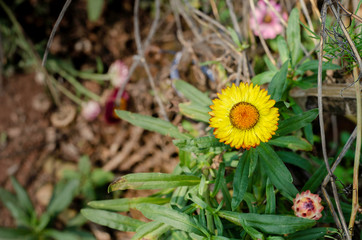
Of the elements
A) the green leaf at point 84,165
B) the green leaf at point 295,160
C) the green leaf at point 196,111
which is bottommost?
the green leaf at point 84,165

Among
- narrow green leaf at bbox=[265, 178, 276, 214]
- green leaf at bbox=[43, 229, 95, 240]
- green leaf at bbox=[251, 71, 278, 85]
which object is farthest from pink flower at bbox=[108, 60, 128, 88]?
narrow green leaf at bbox=[265, 178, 276, 214]

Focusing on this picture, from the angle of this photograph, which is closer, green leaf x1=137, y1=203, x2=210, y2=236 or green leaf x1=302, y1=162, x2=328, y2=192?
green leaf x1=137, y1=203, x2=210, y2=236

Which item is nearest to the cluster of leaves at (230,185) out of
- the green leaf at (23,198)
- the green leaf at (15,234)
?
the green leaf at (15,234)

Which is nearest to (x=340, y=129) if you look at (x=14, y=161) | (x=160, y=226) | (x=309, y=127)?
(x=309, y=127)

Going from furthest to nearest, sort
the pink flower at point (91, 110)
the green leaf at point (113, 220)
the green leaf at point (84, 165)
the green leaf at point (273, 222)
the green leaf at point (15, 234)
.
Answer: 1. the pink flower at point (91, 110)
2. the green leaf at point (84, 165)
3. the green leaf at point (15, 234)
4. the green leaf at point (113, 220)
5. the green leaf at point (273, 222)

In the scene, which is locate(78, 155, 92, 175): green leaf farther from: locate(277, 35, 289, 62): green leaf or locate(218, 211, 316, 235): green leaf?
locate(277, 35, 289, 62): green leaf

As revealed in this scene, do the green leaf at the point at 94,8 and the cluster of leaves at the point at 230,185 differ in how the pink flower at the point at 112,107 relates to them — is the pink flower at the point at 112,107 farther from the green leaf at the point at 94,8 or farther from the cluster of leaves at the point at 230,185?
the cluster of leaves at the point at 230,185
